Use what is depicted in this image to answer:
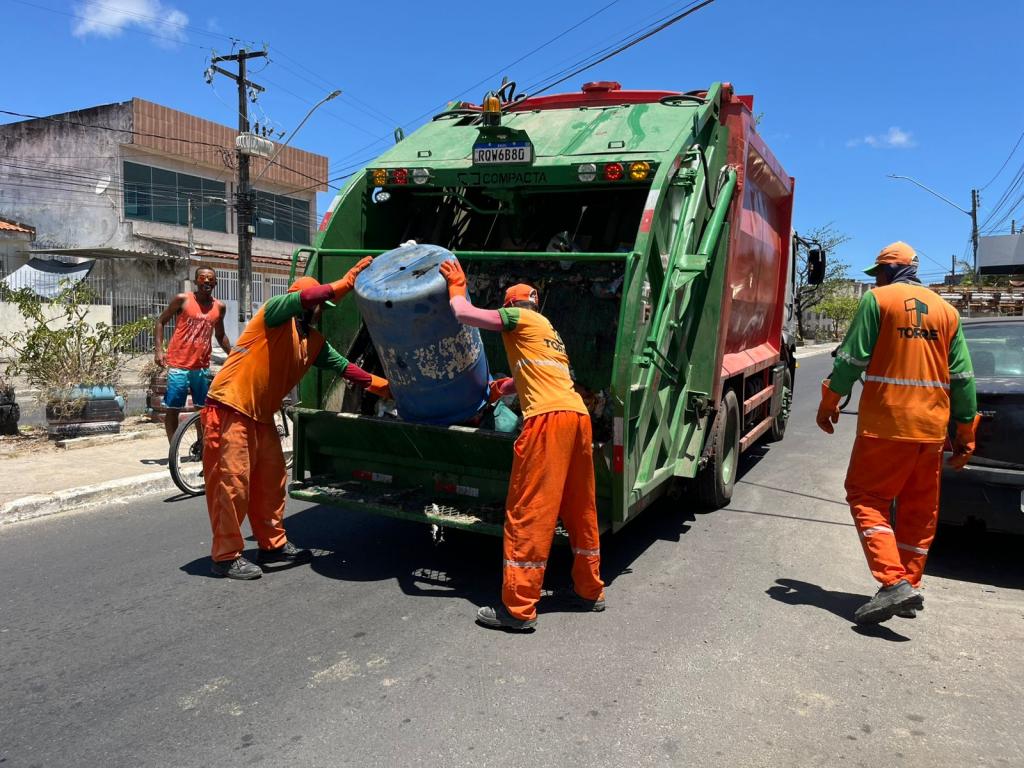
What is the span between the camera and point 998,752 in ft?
9.08

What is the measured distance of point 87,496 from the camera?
5.99 m

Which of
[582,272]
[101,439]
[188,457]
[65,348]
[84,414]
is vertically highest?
[582,272]

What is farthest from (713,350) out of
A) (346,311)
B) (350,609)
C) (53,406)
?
(53,406)

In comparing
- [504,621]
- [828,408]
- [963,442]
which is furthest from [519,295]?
[963,442]

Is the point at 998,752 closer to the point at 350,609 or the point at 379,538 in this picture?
the point at 350,609

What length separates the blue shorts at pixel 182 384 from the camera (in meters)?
6.66

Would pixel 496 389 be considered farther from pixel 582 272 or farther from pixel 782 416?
pixel 782 416

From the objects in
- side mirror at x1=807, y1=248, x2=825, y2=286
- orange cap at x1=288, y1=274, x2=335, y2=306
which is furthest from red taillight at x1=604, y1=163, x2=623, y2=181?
side mirror at x1=807, y1=248, x2=825, y2=286

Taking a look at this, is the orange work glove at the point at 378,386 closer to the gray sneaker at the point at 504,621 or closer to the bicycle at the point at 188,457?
the bicycle at the point at 188,457

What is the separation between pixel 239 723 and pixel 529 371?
1910mm

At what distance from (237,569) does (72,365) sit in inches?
210

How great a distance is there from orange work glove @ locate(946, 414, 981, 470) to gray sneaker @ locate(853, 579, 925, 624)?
0.80 meters

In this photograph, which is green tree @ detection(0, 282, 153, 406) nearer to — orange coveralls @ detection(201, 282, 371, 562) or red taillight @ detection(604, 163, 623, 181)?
orange coveralls @ detection(201, 282, 371, 562)

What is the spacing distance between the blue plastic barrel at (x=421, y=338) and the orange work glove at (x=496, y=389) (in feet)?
0.15
